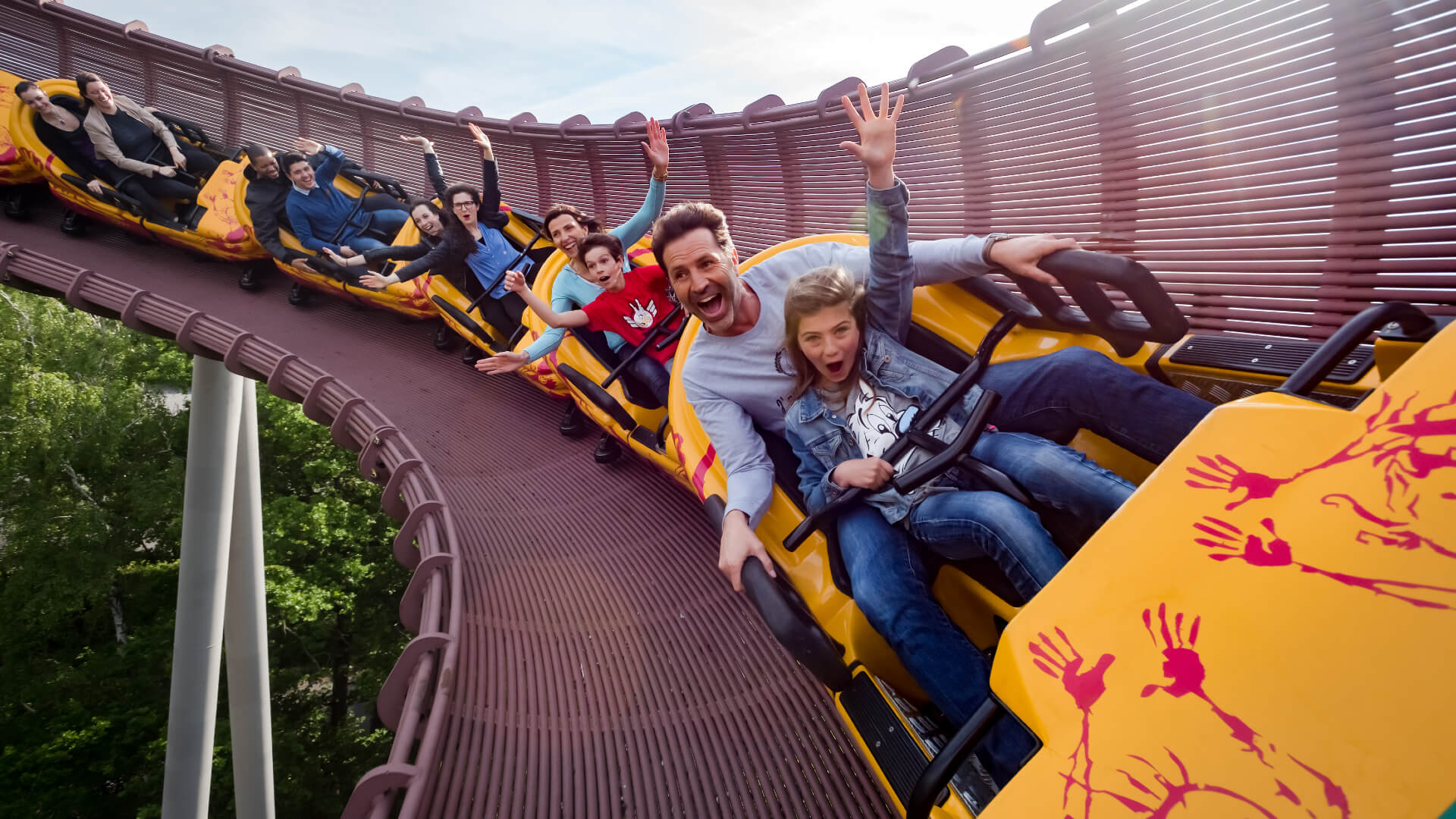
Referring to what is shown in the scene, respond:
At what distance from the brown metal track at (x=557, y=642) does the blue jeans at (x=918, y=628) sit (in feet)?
2.21

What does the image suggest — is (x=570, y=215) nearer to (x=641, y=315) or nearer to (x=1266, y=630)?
(x=641, y=315)

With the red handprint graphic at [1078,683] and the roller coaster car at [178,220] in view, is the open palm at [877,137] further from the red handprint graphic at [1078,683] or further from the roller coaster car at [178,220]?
the roller coaster car at [178,220]

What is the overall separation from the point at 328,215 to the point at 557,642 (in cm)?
447

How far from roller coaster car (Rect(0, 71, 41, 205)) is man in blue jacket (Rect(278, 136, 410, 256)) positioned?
8.56 ft

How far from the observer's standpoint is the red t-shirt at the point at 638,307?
10.7 ft

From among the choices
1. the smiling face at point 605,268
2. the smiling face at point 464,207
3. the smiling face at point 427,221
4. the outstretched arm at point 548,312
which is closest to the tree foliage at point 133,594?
the smiling face at point 427,221

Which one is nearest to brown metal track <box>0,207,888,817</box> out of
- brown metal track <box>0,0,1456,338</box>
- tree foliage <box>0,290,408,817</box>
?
brown metal track <box>0,0,1456,338</box>

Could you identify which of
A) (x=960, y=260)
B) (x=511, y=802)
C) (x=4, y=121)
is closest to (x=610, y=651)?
(x=511, y=802)

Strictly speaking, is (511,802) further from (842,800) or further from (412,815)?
(842,800)

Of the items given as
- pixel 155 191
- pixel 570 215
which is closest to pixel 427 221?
pixel 570 215

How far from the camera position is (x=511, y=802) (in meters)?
2.06

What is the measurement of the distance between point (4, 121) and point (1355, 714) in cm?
884

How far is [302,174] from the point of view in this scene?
17.6 feet

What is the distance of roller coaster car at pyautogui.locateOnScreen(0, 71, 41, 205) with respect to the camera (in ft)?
19.2
